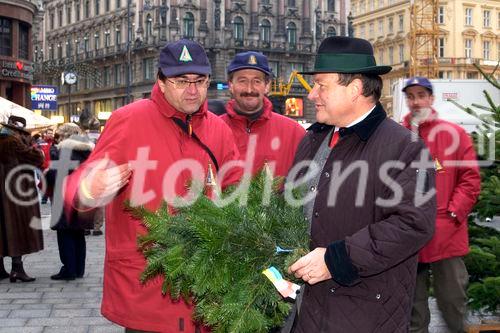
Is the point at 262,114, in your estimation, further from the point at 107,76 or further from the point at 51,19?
the point at 51,19

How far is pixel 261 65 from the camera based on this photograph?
5.50m

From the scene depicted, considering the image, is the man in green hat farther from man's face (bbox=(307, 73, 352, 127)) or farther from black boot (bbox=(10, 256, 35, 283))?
black boot (bbox=(10, 256, 35, 283))

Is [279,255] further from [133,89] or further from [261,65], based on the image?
[133,89]

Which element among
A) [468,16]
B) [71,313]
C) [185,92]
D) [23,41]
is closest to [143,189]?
[185,92]

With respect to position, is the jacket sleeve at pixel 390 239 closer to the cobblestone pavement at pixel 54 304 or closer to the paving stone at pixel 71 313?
the cobblestone pavement at pixel 54 304

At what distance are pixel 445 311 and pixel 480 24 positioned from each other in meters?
89.0

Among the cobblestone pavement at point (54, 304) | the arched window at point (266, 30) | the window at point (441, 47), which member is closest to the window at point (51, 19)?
the arched window at point (266, 30)

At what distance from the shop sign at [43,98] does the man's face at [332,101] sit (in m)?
30.9

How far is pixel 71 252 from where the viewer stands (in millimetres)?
9430

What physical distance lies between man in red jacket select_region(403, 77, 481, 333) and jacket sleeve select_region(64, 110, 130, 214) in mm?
2999

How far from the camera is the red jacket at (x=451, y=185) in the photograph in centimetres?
587

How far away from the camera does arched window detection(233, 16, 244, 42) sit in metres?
79.2

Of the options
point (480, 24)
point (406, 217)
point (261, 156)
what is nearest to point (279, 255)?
point (406, 217)

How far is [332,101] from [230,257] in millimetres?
852
